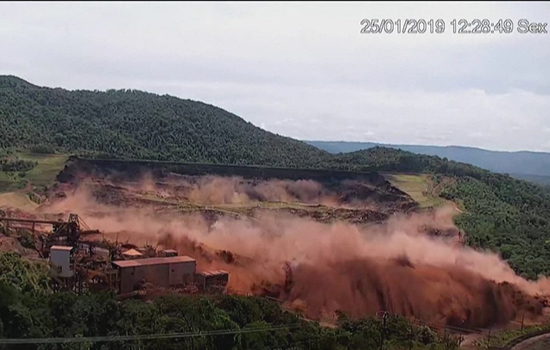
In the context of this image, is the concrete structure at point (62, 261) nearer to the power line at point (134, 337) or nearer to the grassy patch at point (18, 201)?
the power line at point (134, 337)

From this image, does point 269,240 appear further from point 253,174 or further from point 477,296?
point 253,174

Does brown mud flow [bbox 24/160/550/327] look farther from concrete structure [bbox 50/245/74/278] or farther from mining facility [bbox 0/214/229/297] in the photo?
concrete structure [bbox 50/245/74/278]

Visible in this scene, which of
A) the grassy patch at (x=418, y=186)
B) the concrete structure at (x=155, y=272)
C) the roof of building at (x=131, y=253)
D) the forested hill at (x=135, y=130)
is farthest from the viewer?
the forested hill at (x=135, y=130)

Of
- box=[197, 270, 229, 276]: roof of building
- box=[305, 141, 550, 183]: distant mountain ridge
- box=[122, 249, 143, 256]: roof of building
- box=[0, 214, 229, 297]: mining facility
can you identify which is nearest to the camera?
box=[0, 214, 229, 297]: mining facility

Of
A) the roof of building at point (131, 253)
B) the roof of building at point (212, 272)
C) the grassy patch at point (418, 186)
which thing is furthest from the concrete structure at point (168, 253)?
the grassy patch at point (418, 186)

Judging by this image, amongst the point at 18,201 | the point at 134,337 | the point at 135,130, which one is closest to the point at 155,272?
the point at 134,337

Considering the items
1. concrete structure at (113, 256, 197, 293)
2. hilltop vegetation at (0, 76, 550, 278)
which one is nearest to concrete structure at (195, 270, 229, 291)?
concrete structure at (113, 256, 197, 293)

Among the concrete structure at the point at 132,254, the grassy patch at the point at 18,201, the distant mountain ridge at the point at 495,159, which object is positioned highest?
the distant mountain ridge at the point at 495,159
